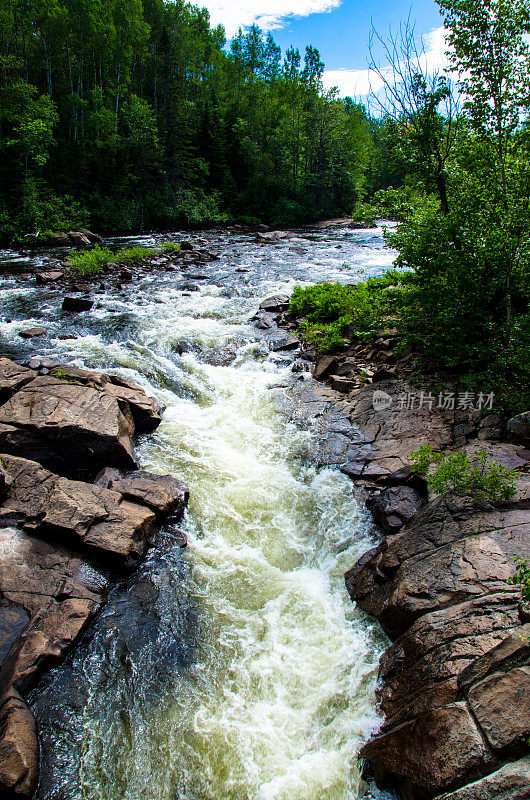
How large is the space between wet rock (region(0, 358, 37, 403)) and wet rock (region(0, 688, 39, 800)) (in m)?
5.45

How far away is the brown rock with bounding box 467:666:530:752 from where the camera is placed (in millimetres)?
2654

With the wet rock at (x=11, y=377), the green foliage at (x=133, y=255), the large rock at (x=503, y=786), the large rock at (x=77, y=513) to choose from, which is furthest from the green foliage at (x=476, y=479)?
the green foliage at (x=133, y=255)

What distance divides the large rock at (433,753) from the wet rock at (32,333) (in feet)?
38.0

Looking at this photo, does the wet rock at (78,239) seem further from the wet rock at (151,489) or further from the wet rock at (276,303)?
the wet rock at (151,489)

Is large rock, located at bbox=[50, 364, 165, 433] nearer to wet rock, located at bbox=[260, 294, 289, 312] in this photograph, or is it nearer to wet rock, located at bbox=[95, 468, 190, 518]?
wet rock, located at bbox=[95, 468, 190, 518]

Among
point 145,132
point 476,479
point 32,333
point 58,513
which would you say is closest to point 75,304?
point 32,333

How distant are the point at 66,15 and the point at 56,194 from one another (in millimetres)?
13762

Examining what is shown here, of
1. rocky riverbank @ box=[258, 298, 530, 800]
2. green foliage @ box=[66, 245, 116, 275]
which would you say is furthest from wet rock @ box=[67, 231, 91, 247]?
rocky riverbank @ box=[258, 298, 530, 800]

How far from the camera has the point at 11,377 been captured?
8078 millimetres

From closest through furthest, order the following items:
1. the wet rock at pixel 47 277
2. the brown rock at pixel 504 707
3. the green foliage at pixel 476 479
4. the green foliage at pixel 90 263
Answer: the brown rock at pixel 504 707
the green foliage at pixel 476 479
the wet rock at pixel 47 277
the green foliage at pixel 90 263

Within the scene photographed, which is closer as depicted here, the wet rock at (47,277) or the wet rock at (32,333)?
the wet rock at (32,333)

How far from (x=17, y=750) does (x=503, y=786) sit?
3551mm

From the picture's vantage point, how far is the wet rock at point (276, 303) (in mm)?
13758

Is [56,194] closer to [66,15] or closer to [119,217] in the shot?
[119,217]
